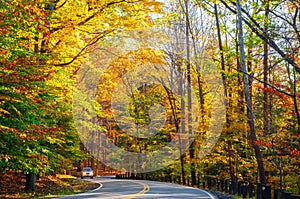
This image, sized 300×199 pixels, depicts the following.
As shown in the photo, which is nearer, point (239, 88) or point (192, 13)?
point (239, 88)

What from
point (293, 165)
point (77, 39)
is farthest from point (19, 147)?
point (293, 165)

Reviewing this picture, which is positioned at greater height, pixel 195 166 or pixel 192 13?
pixel 192 13

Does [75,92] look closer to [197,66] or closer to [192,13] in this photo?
[197,66]

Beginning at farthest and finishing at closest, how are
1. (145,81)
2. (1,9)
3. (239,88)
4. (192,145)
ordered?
(145,81) < (192,145) < (239,88) < (1,9)

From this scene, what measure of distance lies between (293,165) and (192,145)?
10542 millimetres

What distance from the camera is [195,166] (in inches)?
1134

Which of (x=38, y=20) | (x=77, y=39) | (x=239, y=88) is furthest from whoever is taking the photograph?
(x=239, y=88)

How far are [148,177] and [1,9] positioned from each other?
36.4 metres

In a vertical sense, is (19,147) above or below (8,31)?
below

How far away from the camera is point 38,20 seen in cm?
1196

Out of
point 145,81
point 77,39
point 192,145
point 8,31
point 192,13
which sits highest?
point 192,13

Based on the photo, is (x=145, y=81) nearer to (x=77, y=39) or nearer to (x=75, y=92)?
(x=75, y=92)

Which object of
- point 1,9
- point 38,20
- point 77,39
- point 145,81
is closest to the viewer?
point 1,9

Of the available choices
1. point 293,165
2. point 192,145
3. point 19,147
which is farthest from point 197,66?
point 19,147
